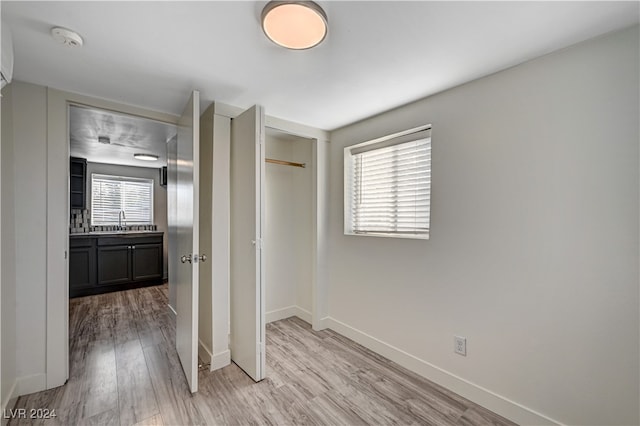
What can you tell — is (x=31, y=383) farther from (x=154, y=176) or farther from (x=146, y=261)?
(x=154, y=176)

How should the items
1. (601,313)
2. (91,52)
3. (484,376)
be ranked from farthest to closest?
(484,376)
(91,52)
(601,313)

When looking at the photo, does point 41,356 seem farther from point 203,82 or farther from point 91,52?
point 203,82

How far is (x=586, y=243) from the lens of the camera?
148 centimetres

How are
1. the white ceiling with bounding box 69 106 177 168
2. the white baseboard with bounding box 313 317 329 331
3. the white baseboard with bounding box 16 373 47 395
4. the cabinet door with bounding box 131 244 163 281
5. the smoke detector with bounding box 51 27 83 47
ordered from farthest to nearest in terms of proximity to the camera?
1. the cabinet door with bounding box 131 244 163 281
2. the white baseboard with bounding box 313 317 329 331
3. the white ceiling with bounding box 69 106 177 168
4. the white baseboard with bounding box 16 373 47 395
5. the smoke detector with bounding box 51 27 83 47

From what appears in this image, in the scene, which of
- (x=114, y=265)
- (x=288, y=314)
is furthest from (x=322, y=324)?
(x=114, y=265)

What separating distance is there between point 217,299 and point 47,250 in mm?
1236

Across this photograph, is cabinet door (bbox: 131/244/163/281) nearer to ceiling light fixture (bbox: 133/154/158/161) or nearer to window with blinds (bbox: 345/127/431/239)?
ceiling light fixture (bbox: 133/154/158/161)

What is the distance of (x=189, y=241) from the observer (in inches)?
79.6

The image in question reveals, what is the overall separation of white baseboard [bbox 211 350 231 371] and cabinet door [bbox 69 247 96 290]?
333cm

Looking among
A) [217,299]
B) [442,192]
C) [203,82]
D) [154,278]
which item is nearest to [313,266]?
[217,299]

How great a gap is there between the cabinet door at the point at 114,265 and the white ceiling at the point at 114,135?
151cm

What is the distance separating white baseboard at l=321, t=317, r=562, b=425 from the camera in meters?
1.67

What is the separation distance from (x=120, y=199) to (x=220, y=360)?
4.39 metres

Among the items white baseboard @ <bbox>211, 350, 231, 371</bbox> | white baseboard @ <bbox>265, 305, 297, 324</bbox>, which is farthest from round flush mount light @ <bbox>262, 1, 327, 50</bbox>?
white baseboard @ <bbox>265, 305, 297, 324</bbox>
